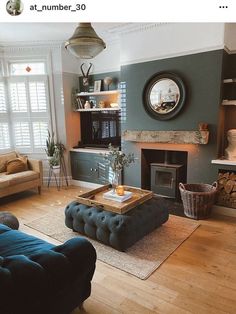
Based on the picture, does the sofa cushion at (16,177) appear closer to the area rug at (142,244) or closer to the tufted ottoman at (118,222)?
the area rug at (142,244)

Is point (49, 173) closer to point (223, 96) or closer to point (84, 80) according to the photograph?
point (84, 80)

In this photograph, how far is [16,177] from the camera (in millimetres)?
4477

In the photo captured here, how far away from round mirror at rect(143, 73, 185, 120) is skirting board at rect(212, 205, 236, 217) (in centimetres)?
165

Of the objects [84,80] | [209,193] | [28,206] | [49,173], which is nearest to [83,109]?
[84,80]

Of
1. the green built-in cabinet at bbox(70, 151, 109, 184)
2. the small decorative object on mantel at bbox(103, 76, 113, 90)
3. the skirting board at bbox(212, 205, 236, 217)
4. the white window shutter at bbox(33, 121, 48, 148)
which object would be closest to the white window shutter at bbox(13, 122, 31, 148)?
the white window shutter at bbox(33, 121, 48, 148)

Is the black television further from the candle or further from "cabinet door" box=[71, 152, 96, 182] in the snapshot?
the candle

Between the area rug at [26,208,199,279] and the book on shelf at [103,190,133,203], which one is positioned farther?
the book on shelf at [103,190,133,203]

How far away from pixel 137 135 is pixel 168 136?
605 mm

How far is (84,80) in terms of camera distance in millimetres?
5320

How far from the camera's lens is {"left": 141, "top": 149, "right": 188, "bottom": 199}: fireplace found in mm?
4234

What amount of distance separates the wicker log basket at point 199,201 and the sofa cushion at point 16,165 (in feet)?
10.2

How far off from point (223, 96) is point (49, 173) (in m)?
3.84

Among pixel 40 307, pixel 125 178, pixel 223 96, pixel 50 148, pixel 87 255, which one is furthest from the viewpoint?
pixel 50 148

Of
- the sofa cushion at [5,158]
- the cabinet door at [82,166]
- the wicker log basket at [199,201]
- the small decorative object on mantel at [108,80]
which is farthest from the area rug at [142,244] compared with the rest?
the small decorative object on mantel at [108,80]
